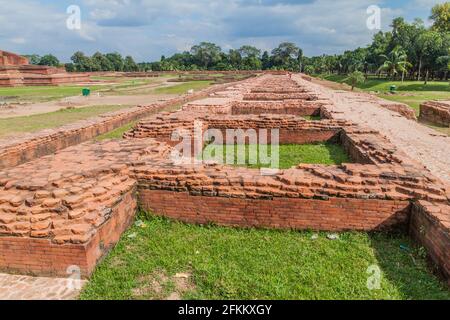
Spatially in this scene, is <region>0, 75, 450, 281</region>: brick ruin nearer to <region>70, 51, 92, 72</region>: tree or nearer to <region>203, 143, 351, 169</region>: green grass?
<region>203, 143, 351, 169</region>: green grass

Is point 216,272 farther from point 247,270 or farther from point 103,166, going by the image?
point 103,166

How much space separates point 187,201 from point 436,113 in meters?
10.8

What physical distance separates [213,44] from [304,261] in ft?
279

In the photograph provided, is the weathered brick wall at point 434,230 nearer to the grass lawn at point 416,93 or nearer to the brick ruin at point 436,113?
the grass lawn at point 416,93

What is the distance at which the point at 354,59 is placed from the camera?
54219 mm

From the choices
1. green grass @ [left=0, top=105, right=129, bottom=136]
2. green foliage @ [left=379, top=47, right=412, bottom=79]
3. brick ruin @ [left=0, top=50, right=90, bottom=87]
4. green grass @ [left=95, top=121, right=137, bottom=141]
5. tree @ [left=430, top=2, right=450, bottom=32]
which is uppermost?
tree @ [left=430, top=2, right=450, bottom=32]

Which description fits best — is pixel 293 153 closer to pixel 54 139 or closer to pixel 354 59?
pixel 54 139

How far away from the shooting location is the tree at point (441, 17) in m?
40.1

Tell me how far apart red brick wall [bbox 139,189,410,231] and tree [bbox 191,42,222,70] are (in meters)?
74.0

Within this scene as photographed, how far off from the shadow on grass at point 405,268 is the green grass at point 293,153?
7.10ft

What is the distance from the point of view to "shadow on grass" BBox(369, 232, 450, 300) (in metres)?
2.47

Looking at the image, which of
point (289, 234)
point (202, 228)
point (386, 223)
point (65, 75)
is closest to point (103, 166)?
point (202, 228)

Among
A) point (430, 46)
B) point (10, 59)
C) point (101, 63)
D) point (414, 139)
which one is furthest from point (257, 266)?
point (101, 63)

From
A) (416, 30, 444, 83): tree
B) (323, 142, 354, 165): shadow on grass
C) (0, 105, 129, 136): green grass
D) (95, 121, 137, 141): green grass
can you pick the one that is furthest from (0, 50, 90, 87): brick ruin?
(416, 30, 444, 83): tree
